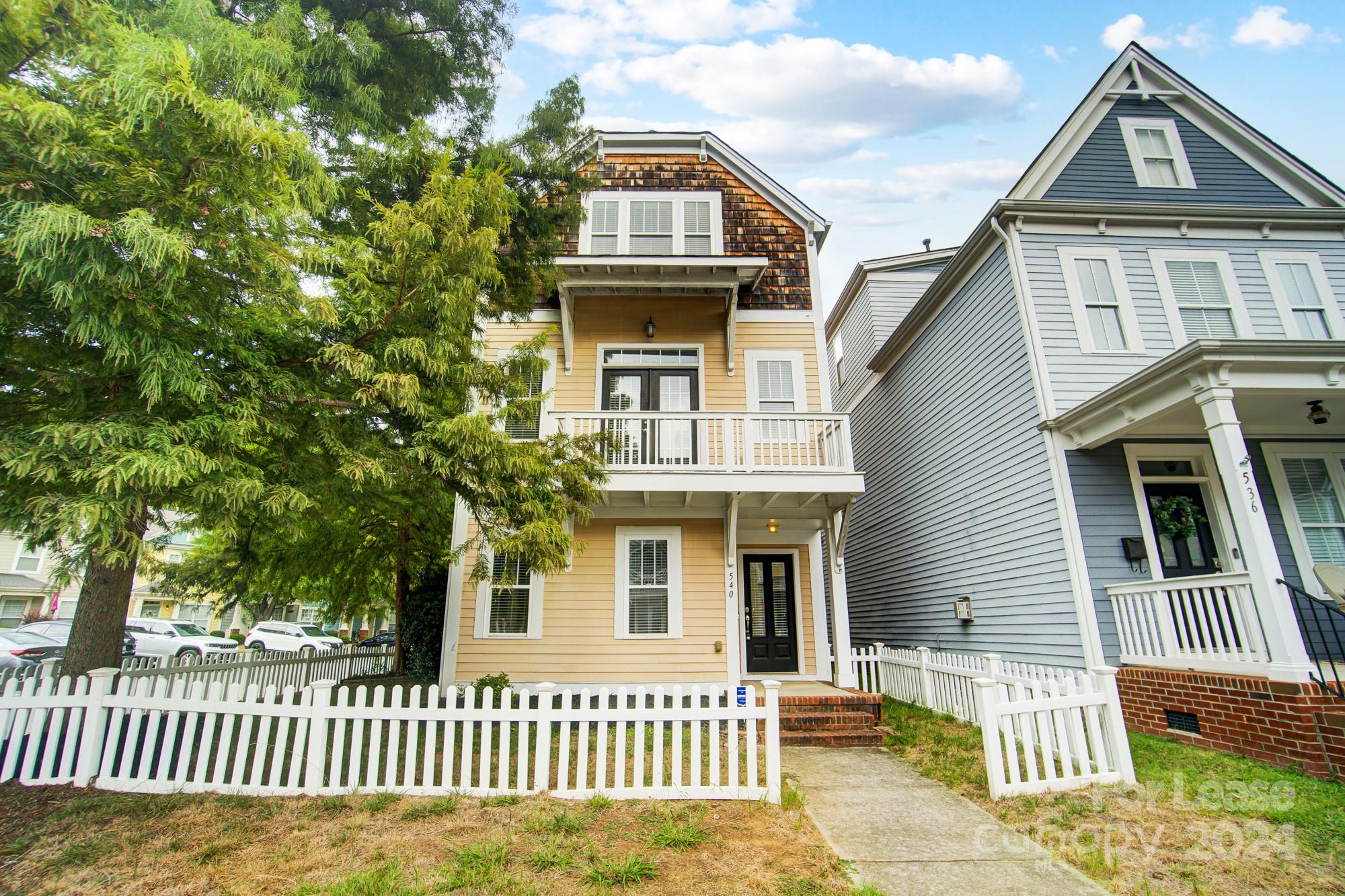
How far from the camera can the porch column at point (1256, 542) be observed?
5270 mm

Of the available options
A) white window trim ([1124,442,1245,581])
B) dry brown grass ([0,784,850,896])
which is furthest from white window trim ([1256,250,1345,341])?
dry brown grass ([0,784,850,896])

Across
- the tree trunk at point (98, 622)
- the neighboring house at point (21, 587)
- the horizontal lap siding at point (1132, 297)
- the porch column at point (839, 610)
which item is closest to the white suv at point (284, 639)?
the neighboring house at point (21, 587)

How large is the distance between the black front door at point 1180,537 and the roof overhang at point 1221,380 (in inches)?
41.9

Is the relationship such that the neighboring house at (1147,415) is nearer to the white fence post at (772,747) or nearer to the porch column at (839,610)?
the porch column at (839,610)

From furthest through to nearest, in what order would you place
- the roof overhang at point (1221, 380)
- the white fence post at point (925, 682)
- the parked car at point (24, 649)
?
the parked car at point (24, 649) < the white fence post at point (925, 682) < the roof overhang at point (1221, 380)

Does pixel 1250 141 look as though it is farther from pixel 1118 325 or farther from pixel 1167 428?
pixel 1167 428

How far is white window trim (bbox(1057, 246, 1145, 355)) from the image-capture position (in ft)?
27.5

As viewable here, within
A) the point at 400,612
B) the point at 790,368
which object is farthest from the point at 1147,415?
the point at 400,612

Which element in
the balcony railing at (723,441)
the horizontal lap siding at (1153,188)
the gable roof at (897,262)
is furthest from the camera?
the gable roof at (897,262)

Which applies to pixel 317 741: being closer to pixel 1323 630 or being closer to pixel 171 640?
pixel 1323 630

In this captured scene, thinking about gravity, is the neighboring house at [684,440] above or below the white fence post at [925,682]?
above

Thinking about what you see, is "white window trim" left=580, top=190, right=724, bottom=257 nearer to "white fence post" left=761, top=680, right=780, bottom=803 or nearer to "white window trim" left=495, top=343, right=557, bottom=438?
"white window trim" left=495, top=343, right=557, bottom=438

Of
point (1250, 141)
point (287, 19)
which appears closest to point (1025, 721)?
point (287, 19)

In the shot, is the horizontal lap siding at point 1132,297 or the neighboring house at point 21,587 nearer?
the horizontal lap siding at point 1132,297
